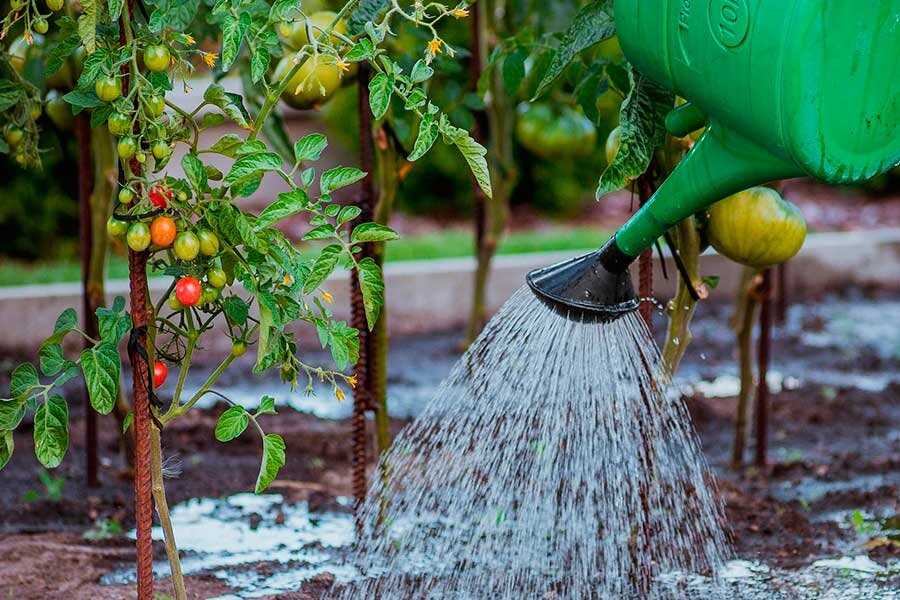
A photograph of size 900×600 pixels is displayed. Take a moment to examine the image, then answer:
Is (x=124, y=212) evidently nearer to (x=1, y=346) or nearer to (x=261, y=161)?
(x=261, y=161)

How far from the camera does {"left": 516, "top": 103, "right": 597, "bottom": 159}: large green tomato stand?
3.59m

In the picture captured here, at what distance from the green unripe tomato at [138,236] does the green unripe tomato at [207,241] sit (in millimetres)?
71

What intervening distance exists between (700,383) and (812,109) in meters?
2.50

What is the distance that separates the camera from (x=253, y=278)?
5.41 feet

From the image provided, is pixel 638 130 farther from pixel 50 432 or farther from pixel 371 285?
pixel 50 432

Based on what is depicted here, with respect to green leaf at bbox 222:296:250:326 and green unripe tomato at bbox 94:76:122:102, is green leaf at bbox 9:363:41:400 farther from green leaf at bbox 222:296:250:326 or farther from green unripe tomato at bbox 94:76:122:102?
green unripe tomato at bbox 94:76:122:102

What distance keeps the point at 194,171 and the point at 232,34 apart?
0.19 m

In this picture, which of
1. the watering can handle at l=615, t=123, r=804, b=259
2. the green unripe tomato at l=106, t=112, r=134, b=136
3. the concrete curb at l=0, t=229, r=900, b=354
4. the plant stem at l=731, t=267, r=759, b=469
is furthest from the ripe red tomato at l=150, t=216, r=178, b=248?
the concrete curb at l=0, t=229, r=900, b=354

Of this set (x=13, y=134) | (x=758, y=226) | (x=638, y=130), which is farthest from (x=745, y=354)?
(x=13, y=134)

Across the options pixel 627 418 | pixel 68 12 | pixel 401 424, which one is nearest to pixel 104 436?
pixel 401 424

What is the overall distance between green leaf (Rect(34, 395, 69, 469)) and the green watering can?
28.3 inches

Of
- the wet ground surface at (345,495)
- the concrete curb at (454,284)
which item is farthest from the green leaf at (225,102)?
the concrete curb at (454,284)

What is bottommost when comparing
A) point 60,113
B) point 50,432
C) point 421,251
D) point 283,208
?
point 50,432

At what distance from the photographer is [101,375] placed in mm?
1624
